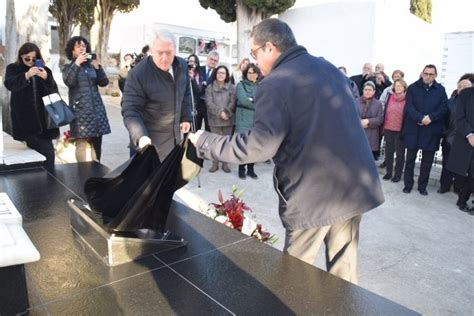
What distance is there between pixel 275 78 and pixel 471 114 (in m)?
4.37

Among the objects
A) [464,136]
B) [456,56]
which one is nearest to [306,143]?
[464,136]

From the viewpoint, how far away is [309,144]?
207 centimetres

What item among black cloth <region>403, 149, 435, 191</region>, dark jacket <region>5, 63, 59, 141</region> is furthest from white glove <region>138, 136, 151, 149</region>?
black cloth <region>403, 149, 435, 191</region>

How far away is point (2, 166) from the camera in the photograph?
13.0 ft

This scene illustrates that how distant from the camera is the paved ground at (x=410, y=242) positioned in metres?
3.29

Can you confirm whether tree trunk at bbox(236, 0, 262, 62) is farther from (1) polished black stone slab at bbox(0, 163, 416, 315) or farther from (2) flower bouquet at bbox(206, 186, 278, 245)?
(1) polished black stone slab at bbox(0, 163, 416, 315)

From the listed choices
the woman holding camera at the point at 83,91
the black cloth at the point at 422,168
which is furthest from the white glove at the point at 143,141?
the black cloth at the point at 422,168

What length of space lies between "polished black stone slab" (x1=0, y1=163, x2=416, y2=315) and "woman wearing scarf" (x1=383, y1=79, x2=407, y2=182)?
4.80 m

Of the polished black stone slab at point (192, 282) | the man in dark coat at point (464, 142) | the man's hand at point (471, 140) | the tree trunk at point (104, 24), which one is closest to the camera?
the polished black stone slab at point (192, 282)

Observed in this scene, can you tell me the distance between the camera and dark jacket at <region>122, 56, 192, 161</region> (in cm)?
328

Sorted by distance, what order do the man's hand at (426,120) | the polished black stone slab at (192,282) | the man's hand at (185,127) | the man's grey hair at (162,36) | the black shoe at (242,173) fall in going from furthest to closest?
1. the black shoe at (242,173)
2. the man's hand at (426,120)
3. the man's hand at (185,127)
4. the man's grey hair at (162,36)
5. the polished black stone slab at (192,282)

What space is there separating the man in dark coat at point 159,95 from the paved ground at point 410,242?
1.55 metres

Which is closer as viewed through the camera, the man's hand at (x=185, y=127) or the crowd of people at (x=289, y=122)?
the crowd of people at (x=289, y=122)

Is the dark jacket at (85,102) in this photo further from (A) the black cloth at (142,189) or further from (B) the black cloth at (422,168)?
(B) the black cloth at (422,168)
